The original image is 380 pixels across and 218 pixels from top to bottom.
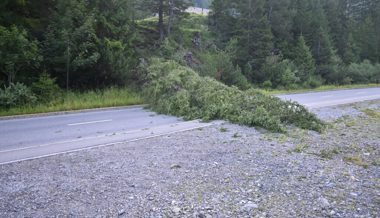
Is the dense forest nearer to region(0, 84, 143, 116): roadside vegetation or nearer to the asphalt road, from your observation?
region(0, 84, 143, 116): roadside vegetation

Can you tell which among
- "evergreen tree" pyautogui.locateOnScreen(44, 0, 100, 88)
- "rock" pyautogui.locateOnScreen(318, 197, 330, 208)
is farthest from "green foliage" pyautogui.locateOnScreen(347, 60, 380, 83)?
"rock" pyautogui.locateOnScreen(318, 197, 330, 208)

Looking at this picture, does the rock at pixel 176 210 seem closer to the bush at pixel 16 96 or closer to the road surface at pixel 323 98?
the bush at pixel 16 96

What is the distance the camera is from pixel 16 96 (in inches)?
590

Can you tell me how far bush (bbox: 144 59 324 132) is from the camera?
40.9 feet

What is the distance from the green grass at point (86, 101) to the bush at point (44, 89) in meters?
0.48

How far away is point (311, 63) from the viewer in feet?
127

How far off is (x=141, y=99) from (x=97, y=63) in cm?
347

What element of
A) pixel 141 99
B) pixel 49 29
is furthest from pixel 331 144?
pixel 49 29

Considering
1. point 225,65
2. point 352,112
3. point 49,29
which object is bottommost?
point 352,112

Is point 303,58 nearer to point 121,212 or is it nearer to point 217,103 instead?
point 217,103

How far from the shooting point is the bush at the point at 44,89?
16156 mm

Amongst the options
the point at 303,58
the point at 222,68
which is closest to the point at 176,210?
the point at 222,68

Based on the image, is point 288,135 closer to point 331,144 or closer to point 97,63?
point 331,144

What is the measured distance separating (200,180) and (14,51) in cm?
1272
